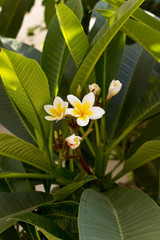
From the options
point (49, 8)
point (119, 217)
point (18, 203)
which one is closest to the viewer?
point (119, 217)

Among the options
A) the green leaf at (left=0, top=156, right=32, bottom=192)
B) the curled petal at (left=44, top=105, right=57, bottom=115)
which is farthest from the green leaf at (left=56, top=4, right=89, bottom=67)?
the green leaf at (left=0, top=156, right=32, bottom=192)

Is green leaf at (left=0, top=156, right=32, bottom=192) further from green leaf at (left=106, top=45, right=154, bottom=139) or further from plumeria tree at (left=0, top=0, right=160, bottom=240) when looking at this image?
green leaf at (left=106, top=45, right=154, bottom=139)

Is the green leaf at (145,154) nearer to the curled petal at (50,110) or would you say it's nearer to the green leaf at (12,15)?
the curled petal at (50,110)

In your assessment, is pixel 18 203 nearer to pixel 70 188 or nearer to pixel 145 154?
pixel 70 188

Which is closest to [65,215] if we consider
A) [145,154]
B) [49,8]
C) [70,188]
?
[70,188]

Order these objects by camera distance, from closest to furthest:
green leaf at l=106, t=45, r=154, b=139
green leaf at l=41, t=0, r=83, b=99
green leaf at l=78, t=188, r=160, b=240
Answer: green leaf at l=78, t=188, r=160, b=240 < green leaf at l=41, t=0, r=83, b=99 < green leaf at l=106, t=45, r=154, b=139
